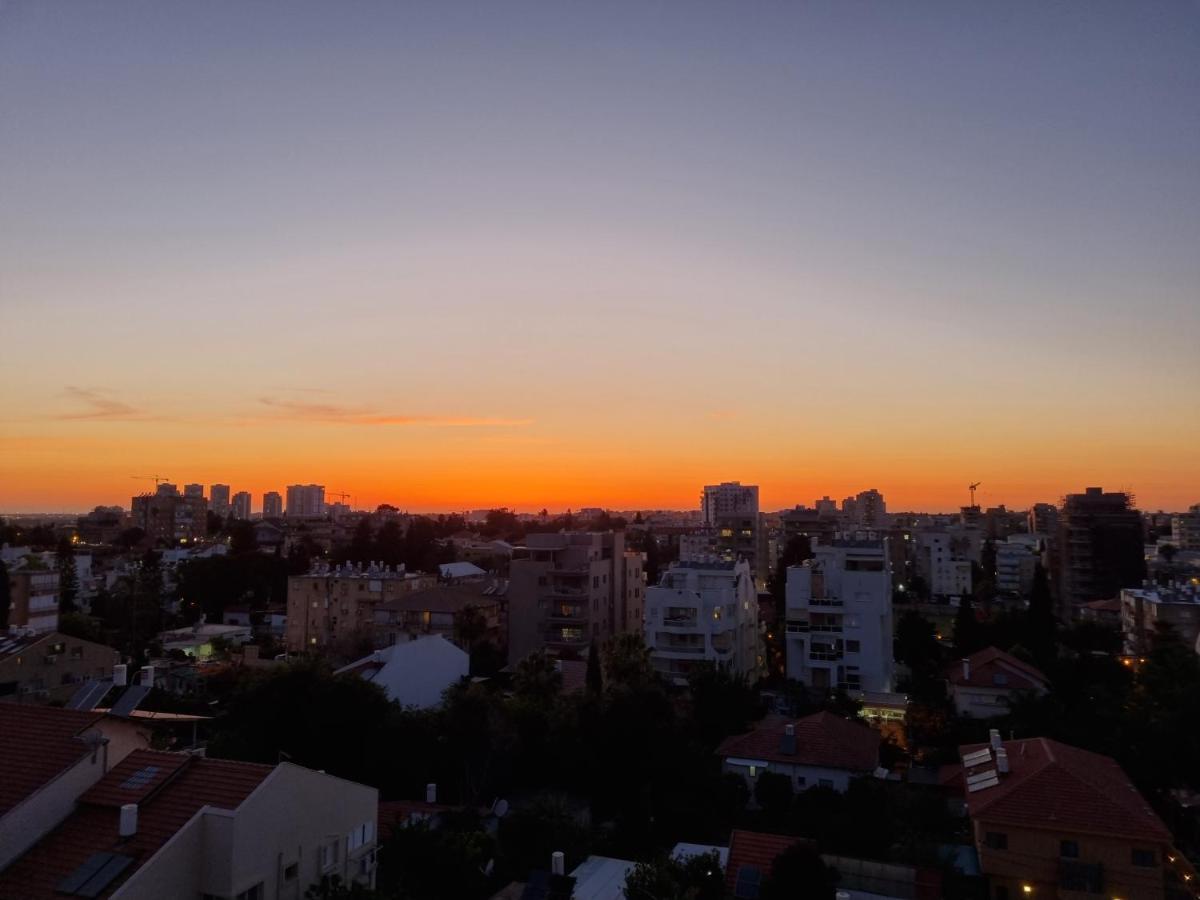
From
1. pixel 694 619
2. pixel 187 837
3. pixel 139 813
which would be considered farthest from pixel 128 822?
pixel 694 619

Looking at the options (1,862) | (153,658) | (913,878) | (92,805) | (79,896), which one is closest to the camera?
(79,896)

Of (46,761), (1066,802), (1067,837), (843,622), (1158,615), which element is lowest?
(1067,837)

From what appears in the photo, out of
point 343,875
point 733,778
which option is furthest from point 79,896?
point 733,778

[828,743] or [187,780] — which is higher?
[187,780]

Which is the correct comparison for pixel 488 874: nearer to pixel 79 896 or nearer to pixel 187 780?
pixel 187 780

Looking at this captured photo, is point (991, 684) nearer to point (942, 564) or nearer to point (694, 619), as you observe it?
point (694, 619)

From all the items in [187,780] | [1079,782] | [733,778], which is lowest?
[733,778]

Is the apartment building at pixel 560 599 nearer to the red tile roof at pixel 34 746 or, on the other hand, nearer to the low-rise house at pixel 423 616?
the low-rise house at pixel 423 616
